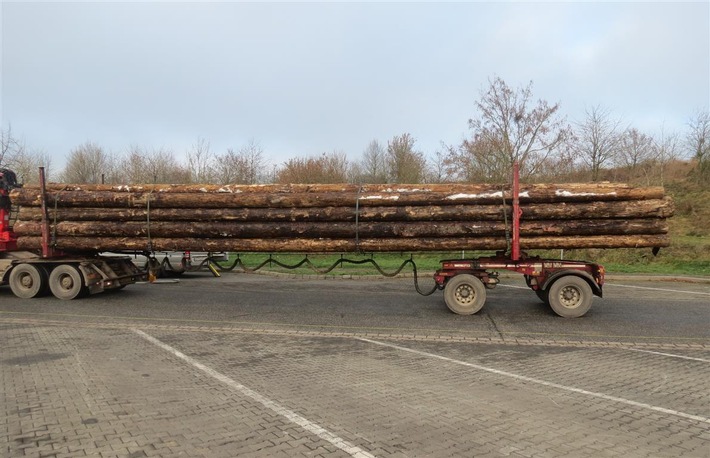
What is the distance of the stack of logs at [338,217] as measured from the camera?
9.89m

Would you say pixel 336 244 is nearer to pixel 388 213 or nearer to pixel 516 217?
pixel 388 213

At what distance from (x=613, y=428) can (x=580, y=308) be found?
5769 millimetres

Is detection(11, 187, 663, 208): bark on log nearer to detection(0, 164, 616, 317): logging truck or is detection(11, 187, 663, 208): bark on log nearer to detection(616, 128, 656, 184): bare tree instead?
detection(0, 164, 616, 317): logging truck

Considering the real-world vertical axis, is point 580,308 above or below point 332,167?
below

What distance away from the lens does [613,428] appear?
4.43 meters

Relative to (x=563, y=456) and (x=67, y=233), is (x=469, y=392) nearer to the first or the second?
(x=563, y=456)

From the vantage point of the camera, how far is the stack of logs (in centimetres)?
989

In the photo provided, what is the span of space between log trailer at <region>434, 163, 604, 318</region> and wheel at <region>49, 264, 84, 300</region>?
849cm

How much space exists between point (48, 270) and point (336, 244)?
24.0 ft

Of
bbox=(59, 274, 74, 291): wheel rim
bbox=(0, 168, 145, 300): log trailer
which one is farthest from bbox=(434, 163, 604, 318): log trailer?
bbox=(59, 274, 74, 291): wheel rim

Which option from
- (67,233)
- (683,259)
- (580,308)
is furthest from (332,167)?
(580,308)

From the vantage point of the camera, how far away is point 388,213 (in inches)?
404

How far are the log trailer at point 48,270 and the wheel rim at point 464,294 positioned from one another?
8374mm

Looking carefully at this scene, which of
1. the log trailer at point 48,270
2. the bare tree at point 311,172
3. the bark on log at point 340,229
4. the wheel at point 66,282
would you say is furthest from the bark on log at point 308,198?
the bare tree at point 311,172
